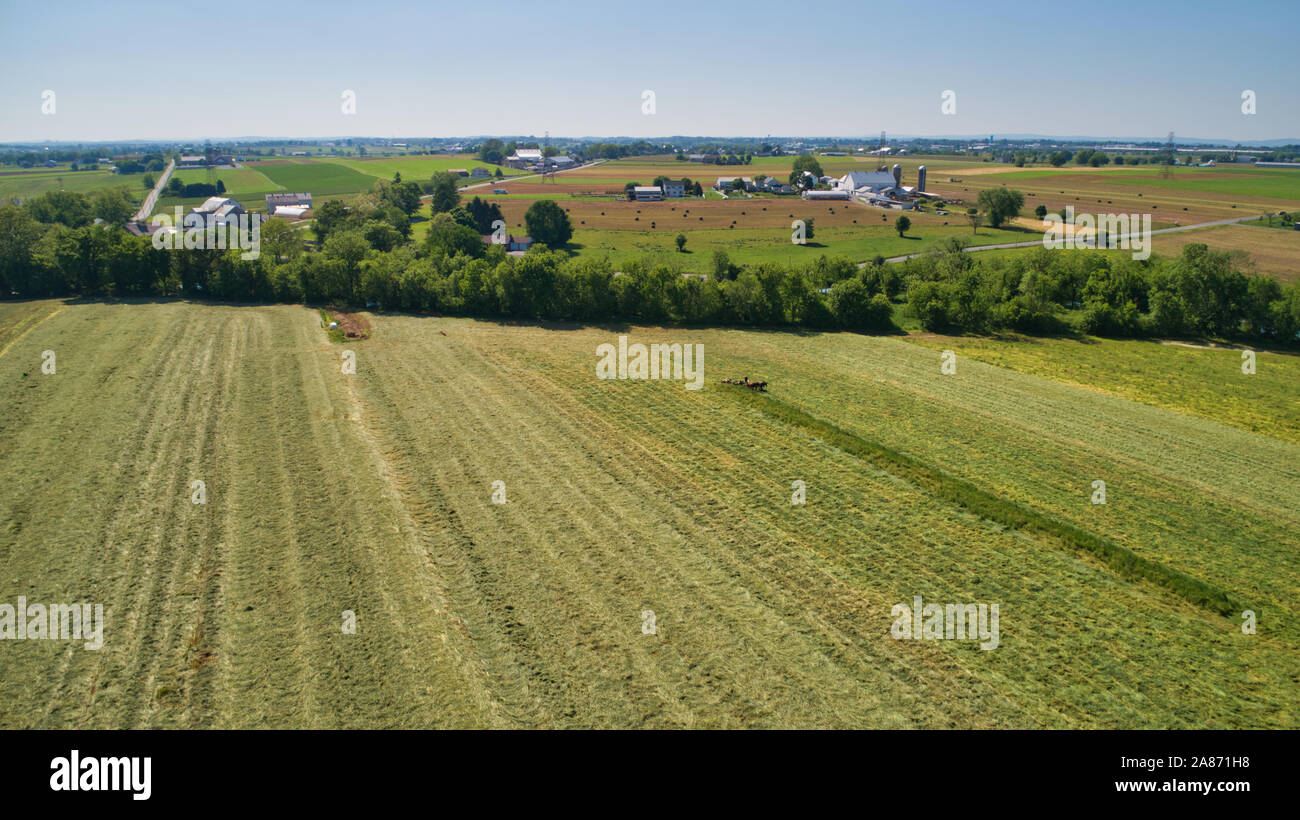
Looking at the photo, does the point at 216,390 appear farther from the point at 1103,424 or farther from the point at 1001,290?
the point at 1001,290

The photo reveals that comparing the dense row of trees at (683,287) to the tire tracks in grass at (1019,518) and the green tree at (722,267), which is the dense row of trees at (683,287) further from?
the tire tracks in grass at (1019,518)

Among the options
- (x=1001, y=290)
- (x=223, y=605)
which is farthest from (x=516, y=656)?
(x=1001, y=290)

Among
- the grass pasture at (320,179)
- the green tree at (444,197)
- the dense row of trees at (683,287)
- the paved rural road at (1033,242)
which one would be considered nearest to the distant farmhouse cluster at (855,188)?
the paved rural road at (1033,242)

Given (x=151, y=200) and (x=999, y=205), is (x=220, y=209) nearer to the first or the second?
(x=151, y=200)

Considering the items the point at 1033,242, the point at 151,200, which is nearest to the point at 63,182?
the point at 151,200

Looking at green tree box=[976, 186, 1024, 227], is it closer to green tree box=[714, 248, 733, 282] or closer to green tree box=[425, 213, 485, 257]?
green tree box=[714, 248, 733, 282]
